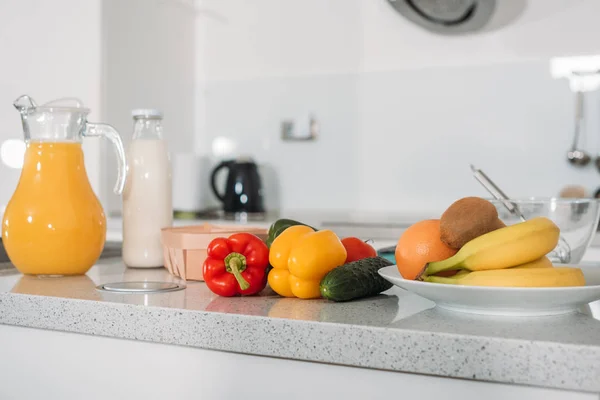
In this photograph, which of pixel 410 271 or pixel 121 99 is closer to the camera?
pixel 410 271

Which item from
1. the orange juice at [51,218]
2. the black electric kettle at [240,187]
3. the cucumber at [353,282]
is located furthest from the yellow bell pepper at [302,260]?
the black electric kettle at [240,187]

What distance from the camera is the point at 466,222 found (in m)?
0.83

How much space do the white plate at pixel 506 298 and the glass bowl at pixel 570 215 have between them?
32 centimetres

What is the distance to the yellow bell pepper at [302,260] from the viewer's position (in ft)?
2.93

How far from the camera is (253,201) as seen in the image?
2.86 meters

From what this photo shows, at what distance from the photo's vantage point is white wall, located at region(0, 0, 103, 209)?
2.60 meters

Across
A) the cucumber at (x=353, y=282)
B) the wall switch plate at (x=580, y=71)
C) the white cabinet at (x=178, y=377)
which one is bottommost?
the white cabinet at (x=178, y=377)

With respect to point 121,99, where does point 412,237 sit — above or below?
below

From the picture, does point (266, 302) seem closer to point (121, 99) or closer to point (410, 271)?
point (410, 271)

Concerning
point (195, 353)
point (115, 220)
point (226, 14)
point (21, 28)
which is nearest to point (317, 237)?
point (195, 353)

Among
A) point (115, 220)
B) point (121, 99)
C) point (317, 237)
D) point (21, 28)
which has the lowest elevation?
point (115, 220)

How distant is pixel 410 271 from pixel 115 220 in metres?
1.90

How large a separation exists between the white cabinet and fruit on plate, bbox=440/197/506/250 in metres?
0.19

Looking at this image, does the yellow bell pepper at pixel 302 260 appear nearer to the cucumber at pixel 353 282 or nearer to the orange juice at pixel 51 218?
the cucumber at pixel 353 282
